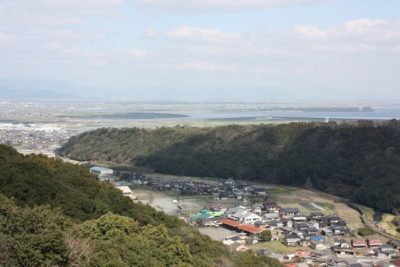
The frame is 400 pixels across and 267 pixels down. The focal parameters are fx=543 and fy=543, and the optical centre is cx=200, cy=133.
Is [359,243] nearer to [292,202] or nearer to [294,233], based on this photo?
[294,233]

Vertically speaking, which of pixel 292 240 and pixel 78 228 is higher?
pixel 78 228

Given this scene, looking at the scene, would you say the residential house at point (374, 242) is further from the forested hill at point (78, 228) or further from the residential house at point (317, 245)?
the forested hill at point (78, 228)

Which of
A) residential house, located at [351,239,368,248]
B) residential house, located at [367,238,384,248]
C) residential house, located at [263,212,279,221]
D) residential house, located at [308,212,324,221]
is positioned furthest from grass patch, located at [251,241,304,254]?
residential house, located at [308,212,324,221]

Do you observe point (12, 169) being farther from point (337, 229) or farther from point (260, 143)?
point (260, 143)

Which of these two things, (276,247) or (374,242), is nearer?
(276,247)

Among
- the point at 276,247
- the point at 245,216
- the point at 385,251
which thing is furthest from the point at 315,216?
the point at 385,251

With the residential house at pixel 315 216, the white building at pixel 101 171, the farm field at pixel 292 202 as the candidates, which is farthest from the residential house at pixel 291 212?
the white building at pixel 101 171
